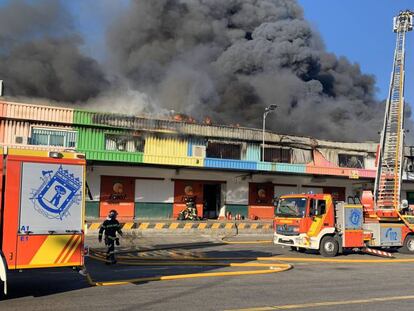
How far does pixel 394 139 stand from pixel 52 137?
16.8 m

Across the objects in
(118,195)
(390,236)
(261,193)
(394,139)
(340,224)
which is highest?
(394,139)

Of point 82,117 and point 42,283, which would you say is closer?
point 42,283

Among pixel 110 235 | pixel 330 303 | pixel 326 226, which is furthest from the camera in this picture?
pixel 326 226

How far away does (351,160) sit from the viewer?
33500mm

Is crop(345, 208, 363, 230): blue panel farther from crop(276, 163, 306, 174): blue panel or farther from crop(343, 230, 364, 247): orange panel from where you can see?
crop(276, 163, 306, 174): blue panel

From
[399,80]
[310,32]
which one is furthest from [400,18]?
[310,32]

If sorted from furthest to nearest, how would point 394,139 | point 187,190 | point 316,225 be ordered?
1. point 187,190
2. point 394,139
3. point 316,225

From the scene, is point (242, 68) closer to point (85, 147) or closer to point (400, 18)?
point (400, 18)

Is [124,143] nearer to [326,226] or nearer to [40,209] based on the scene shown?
[326,226]

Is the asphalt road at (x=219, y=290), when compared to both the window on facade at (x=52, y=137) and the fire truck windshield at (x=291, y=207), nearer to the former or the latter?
the fire truck windshield at (x=291, y=207)

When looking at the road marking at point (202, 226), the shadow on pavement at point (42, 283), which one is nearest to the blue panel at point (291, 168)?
the road marking at point (202, 226)

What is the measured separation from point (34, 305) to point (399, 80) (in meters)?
23.4

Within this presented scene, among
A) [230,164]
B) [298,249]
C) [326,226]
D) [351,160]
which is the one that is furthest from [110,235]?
[351,160]

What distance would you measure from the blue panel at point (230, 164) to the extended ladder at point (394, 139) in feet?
26.0
